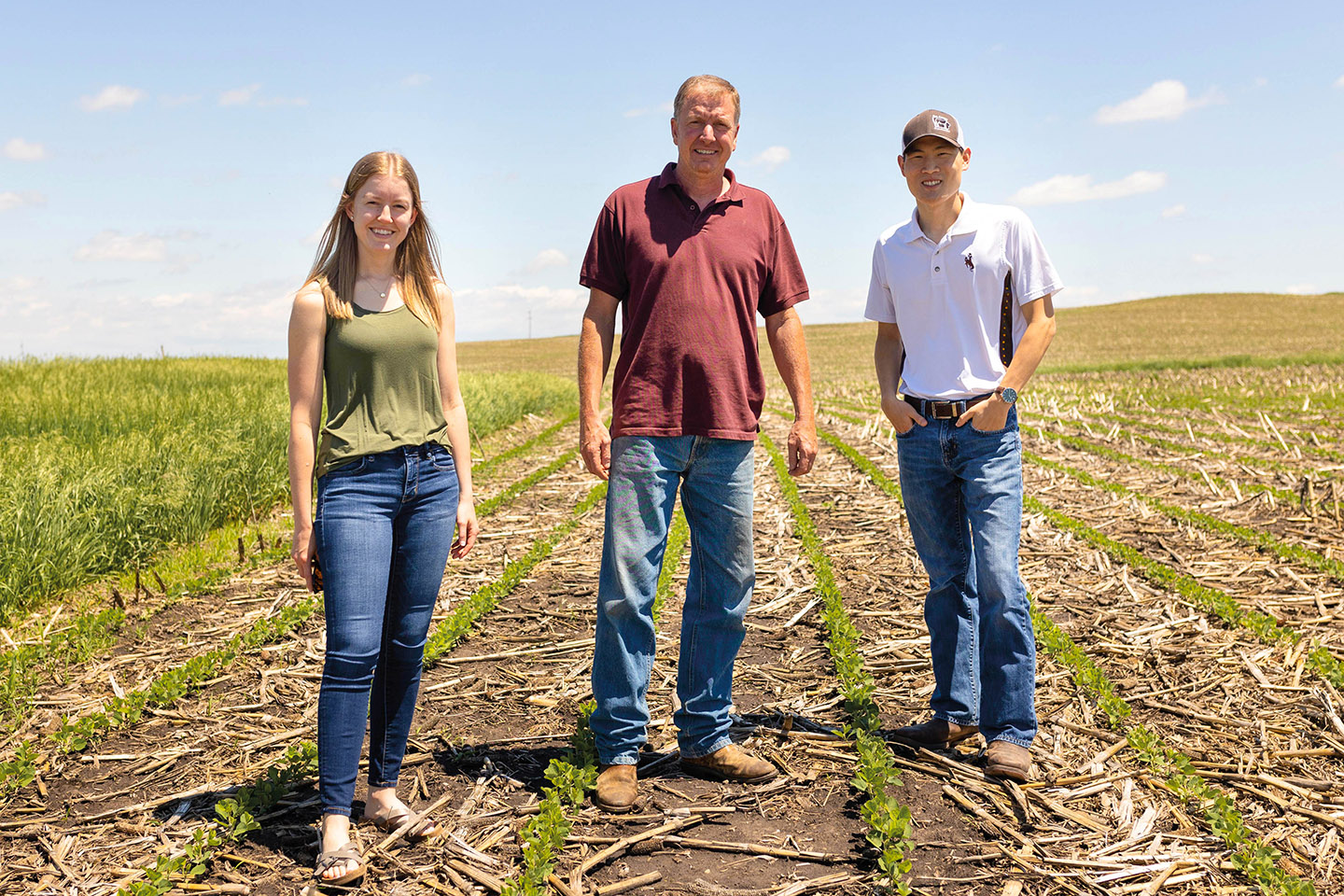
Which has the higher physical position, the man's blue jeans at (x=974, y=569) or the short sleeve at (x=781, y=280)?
the short sleeve at (x=781, y=280)

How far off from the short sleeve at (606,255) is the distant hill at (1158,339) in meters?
38.7

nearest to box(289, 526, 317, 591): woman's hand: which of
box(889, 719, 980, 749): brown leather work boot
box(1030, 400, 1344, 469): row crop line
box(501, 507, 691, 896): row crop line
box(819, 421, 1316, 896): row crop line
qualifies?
box(501, 507, 691, 896): row crop line

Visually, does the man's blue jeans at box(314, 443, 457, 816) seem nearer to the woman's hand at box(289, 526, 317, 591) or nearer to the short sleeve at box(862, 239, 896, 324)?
the woman's hand at box(289, 526, 317, 591)

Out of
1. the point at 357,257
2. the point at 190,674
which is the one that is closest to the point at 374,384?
the point at 357,257

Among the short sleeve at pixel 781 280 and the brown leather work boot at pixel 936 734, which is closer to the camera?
the short sleeve at pixel 781 280

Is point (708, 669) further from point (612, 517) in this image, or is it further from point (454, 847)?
point (454, 847)

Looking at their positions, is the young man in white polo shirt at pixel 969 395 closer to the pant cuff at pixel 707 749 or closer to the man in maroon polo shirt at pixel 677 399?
the man in maroon polo shirt at pixel 677 399

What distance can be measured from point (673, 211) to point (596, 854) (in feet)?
8.30

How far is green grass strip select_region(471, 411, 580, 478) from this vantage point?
542 inches

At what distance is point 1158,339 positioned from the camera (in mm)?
55219

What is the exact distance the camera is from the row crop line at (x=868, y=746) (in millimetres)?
3473

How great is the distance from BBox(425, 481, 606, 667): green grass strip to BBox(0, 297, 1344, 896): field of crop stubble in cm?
3

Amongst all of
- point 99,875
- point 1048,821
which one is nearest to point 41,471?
point 99,875

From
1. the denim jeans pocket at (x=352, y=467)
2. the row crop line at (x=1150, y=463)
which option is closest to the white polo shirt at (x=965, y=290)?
the denim jeans pocket at (x=352, y=467)
